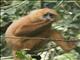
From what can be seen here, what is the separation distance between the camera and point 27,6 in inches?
177

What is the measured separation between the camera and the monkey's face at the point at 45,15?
402cm

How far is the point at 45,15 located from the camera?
162 inches

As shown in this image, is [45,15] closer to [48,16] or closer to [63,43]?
[48,16]

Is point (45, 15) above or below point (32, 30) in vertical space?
above

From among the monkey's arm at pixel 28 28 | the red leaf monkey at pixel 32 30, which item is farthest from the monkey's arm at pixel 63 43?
the monkey's arm at pixel 28 28

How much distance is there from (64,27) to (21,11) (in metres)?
0.99

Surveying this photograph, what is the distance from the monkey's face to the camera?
158 inches

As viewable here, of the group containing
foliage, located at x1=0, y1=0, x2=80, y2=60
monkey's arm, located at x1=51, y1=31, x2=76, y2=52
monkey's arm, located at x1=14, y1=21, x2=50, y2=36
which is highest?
foliage, located at x1=0, y1=0, x2=80, y2=60

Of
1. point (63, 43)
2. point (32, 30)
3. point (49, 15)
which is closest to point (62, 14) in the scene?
point (49, 15)

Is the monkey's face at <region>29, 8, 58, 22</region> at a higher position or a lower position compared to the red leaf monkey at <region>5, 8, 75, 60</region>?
higher

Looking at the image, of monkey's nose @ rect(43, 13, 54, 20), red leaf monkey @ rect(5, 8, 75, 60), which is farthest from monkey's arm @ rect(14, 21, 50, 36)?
monkey's nose @ rect(43, 13, 54, 20)

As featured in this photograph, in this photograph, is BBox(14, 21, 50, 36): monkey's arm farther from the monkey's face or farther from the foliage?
the foliage

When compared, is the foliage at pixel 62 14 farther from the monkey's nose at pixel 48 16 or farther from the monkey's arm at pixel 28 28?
the monkey's arm at pixel 28 28

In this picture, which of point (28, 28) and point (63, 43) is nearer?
point (63, 43)
